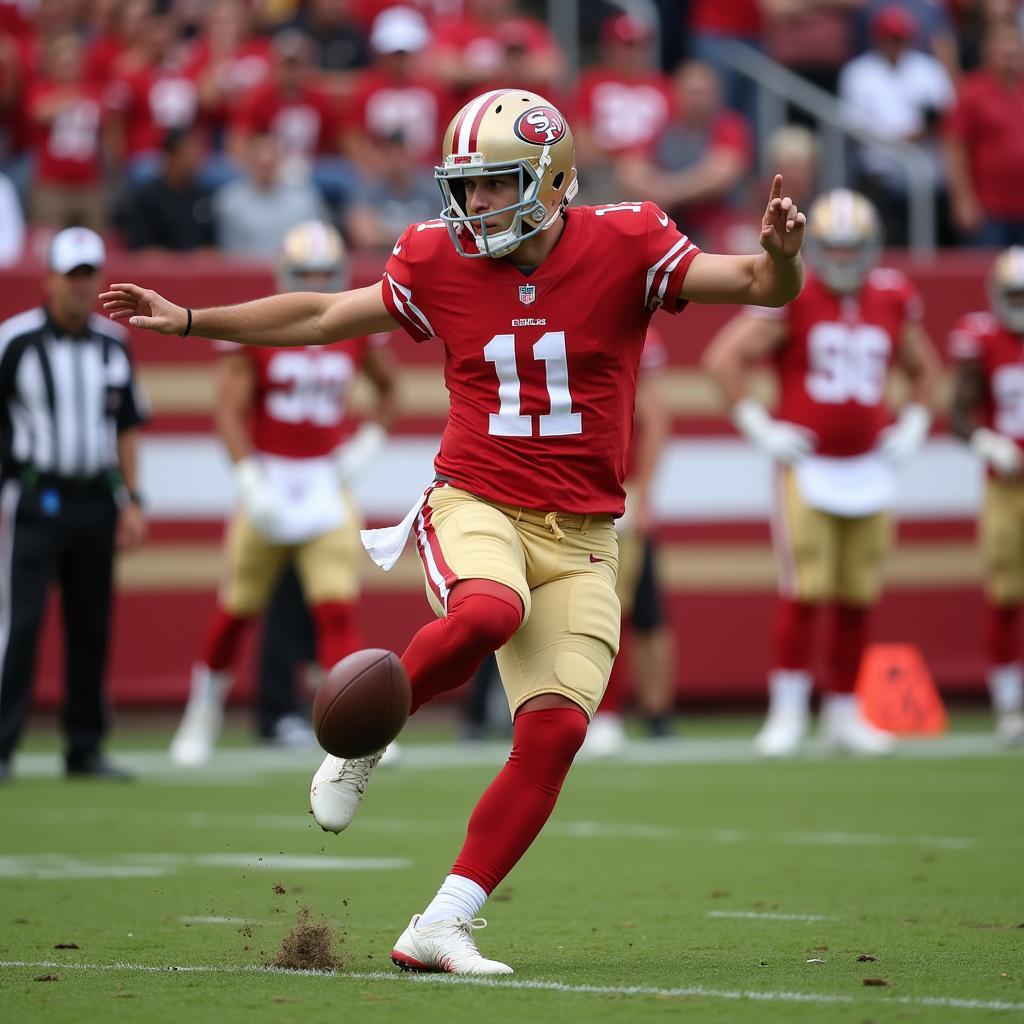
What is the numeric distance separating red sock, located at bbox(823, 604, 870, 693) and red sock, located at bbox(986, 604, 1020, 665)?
1074 millimetres

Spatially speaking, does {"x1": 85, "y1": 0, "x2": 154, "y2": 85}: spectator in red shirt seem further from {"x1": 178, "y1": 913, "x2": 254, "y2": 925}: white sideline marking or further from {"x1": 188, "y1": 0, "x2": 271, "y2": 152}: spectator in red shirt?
{"x1": 178, "y1": 913, "x2": 254, "y2": 925}: white sideline marking

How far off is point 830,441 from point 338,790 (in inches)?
217

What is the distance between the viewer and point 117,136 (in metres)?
12.3

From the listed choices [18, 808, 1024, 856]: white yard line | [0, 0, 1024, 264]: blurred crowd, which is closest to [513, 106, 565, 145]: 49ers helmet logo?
[18, 808, 1024, 856]: white yard line

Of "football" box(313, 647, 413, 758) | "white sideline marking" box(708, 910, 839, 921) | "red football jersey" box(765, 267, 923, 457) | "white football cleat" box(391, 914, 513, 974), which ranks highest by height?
"red football jersey" box(765, 267, 923, 457)

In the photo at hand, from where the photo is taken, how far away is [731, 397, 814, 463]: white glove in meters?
9.41

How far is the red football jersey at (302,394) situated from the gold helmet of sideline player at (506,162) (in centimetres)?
472

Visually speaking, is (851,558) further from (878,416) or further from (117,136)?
(117,136)

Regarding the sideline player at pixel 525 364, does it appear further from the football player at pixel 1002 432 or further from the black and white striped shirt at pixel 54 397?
the football player at pixel 1002 432

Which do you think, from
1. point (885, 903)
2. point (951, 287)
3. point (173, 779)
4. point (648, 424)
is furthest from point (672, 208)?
point (885, 903)

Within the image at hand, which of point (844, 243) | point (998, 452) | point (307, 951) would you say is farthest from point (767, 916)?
point (998, 452)

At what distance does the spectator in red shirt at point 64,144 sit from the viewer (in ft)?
38.2

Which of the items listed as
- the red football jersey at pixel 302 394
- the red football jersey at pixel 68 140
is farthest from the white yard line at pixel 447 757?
the red football jersey at pixel 68 140

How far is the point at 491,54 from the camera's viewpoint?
1276 cm
